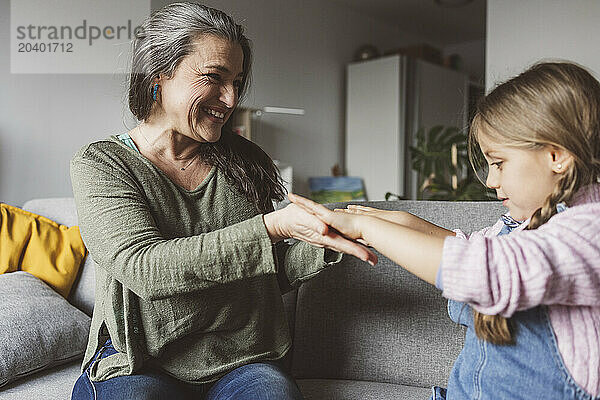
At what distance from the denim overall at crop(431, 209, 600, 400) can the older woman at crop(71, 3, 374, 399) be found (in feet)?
0.93

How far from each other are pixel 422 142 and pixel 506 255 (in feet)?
8.41

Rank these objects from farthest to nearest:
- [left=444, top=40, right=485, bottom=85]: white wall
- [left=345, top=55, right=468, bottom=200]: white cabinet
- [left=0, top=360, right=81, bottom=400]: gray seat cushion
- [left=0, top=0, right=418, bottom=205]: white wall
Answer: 1. [left=444, top=40, right=485, bottom=85]: white wall
2. [left=345, top=55, right=468, bottom=200]: white cabinet
3. [left=0, top=0, right=418, bottom=205]: white wall
4. [left=0, top=360, right=81, bottom=400]: gray seat cushion

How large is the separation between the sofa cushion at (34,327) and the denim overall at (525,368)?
1110 millimetres

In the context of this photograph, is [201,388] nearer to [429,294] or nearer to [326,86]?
[429,294]

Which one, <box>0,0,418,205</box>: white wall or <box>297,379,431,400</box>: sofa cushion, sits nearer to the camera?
<box>297,379,431,400</box>: sofa cushion

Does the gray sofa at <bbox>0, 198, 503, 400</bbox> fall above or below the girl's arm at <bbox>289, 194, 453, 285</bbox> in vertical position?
below

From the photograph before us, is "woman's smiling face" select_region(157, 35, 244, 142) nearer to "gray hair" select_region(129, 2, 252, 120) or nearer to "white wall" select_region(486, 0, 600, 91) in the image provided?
"gray hair" select_region(129, 2, 252, 120)

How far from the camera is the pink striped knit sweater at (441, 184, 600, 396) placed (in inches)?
29.8

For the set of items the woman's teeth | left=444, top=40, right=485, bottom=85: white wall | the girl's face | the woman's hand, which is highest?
left=444, top=40, right=485, bottom=85: white wall

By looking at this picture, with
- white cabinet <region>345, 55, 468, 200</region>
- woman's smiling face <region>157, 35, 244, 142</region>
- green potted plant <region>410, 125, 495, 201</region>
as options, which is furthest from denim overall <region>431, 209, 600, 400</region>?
white cabinet <region>345, 55, 468, 200</region>

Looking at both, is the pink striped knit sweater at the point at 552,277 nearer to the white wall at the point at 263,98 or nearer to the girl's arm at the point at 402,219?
the girl's arm at the point at 402,219

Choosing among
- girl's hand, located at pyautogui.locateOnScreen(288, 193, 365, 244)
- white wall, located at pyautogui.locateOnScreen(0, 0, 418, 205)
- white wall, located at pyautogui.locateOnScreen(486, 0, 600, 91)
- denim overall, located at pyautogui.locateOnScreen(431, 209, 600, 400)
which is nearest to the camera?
denim overall, located at pyautogui.locateOnScreen(431, 209, 600, 400)

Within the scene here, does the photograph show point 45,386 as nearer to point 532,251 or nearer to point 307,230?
point 307,230

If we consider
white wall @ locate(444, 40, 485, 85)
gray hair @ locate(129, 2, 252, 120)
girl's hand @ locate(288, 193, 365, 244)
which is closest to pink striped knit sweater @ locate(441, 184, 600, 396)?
girl's hand @ locate(288, 193, 365, 244)
